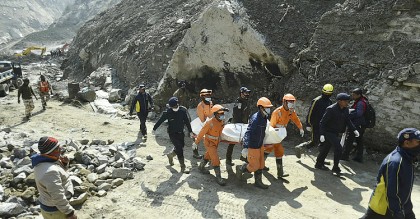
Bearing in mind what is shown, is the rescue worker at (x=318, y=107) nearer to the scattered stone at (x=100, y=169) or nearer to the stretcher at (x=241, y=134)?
the stretcher at (x=241, y=134)

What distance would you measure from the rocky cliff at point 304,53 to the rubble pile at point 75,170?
4425 millimetres

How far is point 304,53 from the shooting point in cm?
987

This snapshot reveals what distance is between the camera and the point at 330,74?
9.28 metres

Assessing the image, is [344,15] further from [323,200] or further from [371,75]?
[323,200]

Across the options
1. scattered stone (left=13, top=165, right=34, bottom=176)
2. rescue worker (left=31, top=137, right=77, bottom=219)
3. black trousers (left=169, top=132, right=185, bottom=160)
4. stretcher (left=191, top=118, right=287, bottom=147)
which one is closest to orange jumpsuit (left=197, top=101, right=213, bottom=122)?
black trousers (left=169, top=132, right=185, bottom=160)

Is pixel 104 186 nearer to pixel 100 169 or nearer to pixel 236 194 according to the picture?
pixel 100 169

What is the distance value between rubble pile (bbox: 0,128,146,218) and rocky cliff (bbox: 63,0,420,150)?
4425 mm

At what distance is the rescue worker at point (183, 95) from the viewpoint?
468 inches

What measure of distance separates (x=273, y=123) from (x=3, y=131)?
778cm

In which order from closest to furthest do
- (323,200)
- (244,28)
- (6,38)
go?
(323,200) < (244,28) < (6,38)

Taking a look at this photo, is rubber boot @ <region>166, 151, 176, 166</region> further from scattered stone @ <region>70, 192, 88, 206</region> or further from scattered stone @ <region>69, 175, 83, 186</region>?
scattered stone @ <region>70, 192, 88, 206</region>

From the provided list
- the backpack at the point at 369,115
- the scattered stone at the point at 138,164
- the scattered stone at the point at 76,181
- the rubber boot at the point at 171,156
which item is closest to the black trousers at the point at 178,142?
the rubber boot at the point at 171,156

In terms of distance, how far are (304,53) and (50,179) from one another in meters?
7.85

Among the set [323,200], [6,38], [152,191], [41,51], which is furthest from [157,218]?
[6,38]
